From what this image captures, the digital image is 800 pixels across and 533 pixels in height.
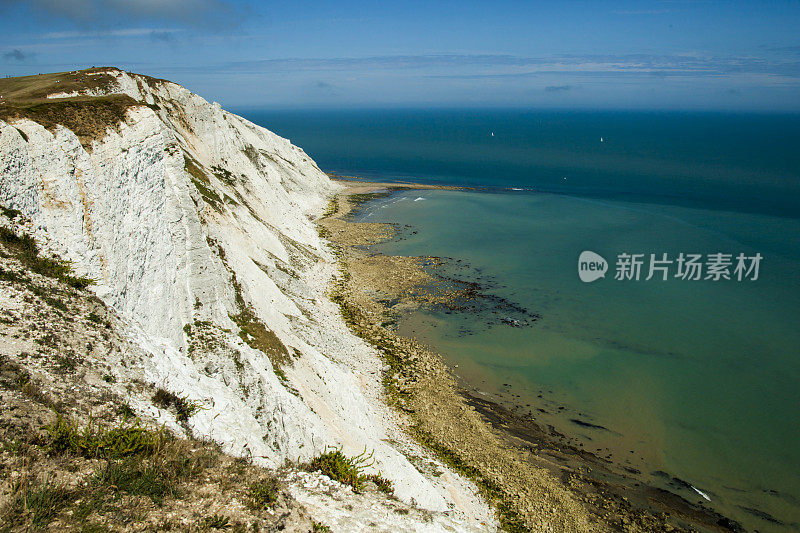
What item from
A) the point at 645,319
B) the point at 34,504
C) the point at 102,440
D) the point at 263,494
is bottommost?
the point at 645,319

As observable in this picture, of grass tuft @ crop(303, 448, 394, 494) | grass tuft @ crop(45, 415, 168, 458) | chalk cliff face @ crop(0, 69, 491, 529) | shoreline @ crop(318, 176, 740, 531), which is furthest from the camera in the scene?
shoreline @ crop(318, 176, 740, 531)

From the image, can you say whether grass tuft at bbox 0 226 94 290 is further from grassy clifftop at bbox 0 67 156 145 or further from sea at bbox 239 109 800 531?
sea at bbox 239 109 800 531

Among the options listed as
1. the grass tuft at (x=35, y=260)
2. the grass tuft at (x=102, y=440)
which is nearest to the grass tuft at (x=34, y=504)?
the grass tuft at (x=102, y=440)

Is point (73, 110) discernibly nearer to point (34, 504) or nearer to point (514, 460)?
point (34, 504)

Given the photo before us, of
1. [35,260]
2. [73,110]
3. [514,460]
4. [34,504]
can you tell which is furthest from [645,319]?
[73,110]

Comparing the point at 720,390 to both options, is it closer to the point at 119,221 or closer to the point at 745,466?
the point at 745,466

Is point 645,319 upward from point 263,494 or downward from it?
downward

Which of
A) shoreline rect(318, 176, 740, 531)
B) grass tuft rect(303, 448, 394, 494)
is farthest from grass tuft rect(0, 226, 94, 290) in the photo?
shoreline rect(318, 176, 740, 531)
